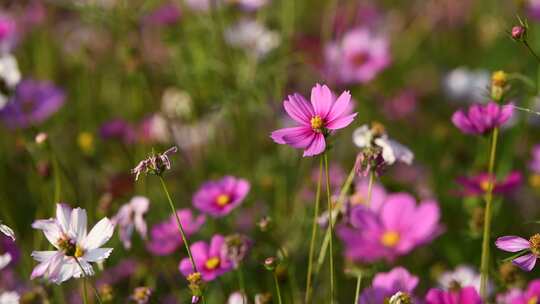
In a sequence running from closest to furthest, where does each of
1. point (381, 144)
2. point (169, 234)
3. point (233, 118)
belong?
1. point (381, 144)
2. point (169, 234)
3. point (233, 118)

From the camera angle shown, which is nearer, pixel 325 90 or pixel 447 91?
pixel 325 90

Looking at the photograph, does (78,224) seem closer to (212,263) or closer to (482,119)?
(212,263)

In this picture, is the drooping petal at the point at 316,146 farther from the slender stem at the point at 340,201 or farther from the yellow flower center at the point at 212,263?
the yellow flower center at the point at 212,263

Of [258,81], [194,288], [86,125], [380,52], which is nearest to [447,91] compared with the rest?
[380,52]

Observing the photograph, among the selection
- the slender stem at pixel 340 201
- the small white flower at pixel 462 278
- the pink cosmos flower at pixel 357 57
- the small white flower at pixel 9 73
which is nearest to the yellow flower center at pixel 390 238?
the small white flower at pixel 462 278

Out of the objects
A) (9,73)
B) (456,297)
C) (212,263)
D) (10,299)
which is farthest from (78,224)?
(9,73)

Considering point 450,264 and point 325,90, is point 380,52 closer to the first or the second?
point 450,264

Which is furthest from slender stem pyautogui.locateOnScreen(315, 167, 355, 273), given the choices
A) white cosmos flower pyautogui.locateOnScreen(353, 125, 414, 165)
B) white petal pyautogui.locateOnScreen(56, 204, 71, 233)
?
white petal pyautogui.locateOnScreen(56, 204, 71, 233)

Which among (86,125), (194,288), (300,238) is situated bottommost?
(300,238)
